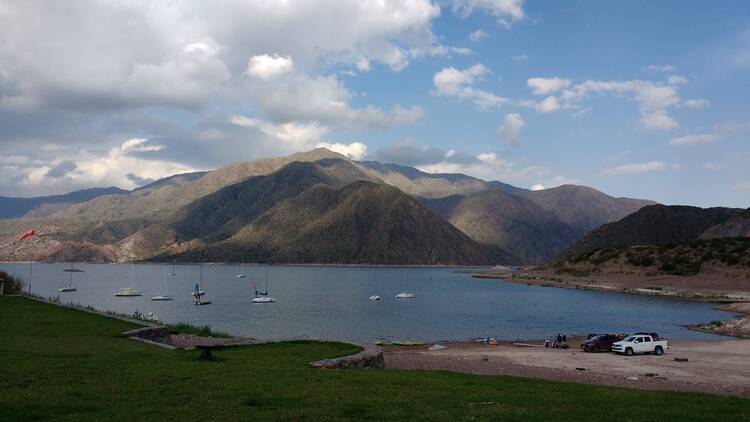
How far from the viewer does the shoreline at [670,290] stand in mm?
60781

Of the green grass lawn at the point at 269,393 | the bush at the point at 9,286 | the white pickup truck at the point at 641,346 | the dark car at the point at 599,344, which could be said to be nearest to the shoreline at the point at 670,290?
the white pickup truck at the point at 641,346

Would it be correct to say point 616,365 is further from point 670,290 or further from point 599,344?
point 670,290

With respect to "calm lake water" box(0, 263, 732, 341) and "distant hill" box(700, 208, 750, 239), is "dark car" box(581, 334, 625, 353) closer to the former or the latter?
"calm lake water" box(0, 263, 732, 341)

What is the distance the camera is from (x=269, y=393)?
15.1 metres

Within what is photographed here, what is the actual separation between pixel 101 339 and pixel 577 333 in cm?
4915

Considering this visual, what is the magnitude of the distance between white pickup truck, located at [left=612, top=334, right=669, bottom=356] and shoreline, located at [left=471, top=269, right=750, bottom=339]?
21293 millimetres

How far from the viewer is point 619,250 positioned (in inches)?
6225

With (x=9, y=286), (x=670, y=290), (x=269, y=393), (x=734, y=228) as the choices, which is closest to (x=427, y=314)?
(x=9, y=286)

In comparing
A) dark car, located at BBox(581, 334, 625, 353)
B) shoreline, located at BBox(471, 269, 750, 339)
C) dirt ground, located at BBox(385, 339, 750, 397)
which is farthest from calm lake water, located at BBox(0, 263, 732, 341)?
dark car, located at BBox(581, 334, 625, 353)

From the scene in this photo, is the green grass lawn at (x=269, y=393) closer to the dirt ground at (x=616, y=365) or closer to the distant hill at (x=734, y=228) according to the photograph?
the dirt ground at (x=616, y=365)

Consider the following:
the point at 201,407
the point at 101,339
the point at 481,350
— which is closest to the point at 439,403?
the point at 201,407

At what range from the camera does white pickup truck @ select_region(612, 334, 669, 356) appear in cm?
4044

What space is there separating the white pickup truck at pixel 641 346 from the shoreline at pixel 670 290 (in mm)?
21293

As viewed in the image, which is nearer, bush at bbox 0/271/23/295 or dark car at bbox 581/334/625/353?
dark car at bbox 581/334/625/353
